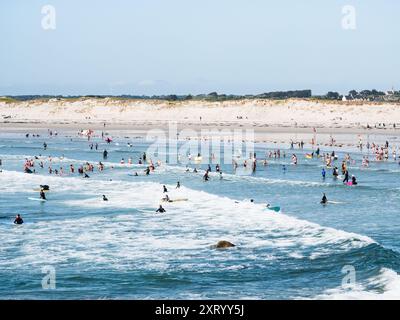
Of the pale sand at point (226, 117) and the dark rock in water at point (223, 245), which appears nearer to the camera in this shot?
the dark rock in water at point (223, 245)

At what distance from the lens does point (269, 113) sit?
140 m

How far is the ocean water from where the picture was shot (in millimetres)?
24031

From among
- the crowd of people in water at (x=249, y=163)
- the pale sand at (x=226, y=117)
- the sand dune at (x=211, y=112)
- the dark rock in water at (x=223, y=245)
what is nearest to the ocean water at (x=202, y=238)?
the dark rock in water at (x=223, y=245)

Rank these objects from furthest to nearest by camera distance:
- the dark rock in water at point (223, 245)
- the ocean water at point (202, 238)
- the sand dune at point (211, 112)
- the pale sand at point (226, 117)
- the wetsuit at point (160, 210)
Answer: the sand dune at point (211, 112) → the pale sand at point (226, 117) → the wetsuit at point (160, 210) → the dark rock in water at point (223, 245) → the ocean water at point (202, 238)

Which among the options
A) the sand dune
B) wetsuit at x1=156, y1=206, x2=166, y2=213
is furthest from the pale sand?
wetsuit at x1=156, y1=206, x2=166, y2=213

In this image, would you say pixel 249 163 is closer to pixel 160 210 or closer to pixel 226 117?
pixel 160 210

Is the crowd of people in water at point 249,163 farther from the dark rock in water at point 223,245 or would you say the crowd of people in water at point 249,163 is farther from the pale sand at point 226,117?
the dark rock in water at point 223,245

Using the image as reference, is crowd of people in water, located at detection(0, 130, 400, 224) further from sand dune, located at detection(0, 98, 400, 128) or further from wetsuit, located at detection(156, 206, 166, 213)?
sand dune, located at detection(0, 98, 400, 128)

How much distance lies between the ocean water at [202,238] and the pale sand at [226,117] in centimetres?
4438

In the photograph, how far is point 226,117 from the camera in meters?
143

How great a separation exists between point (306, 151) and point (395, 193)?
33.7m

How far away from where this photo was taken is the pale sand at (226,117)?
107 metres

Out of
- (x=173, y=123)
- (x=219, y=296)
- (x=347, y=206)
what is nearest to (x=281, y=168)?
(x=347, y=206)

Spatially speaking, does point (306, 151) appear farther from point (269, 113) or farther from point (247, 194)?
point (269, 113)
